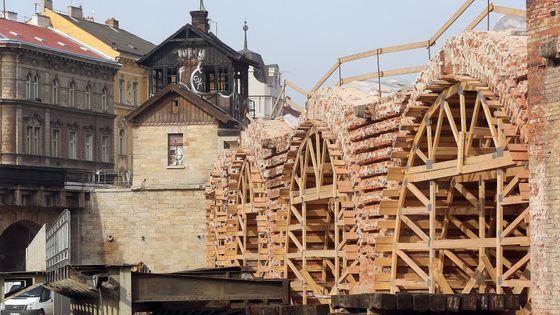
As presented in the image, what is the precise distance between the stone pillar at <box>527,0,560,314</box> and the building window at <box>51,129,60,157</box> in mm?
79258

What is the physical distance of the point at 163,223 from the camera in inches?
2832

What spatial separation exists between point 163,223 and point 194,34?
16.8 metres

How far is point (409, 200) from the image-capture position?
28969 millimetres

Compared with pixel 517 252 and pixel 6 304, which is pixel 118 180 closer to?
pixel 6 304

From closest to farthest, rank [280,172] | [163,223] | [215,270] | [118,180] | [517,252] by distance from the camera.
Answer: [517,252] < [215,270] < [280,172] < [163,223] < [118,180]

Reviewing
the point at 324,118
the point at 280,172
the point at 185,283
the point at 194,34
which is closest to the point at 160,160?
the point at 194,34

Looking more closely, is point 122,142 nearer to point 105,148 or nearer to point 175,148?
point 105,148

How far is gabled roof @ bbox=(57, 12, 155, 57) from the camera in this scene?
107 metres

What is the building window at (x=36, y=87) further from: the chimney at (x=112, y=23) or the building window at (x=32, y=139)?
the chimney at (x=112, y=23)

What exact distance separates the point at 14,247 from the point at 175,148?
11961 mm

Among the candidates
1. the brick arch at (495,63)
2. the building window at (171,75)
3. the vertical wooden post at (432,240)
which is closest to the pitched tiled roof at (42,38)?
the building window at (171,75)

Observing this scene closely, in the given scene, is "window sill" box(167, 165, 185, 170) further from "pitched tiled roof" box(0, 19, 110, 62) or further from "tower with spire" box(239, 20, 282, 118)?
"tower with spire" box(239, 20, 282, 118)

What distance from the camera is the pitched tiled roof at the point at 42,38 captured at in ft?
314

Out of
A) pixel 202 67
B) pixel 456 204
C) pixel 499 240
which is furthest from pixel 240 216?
pixel 202 67
